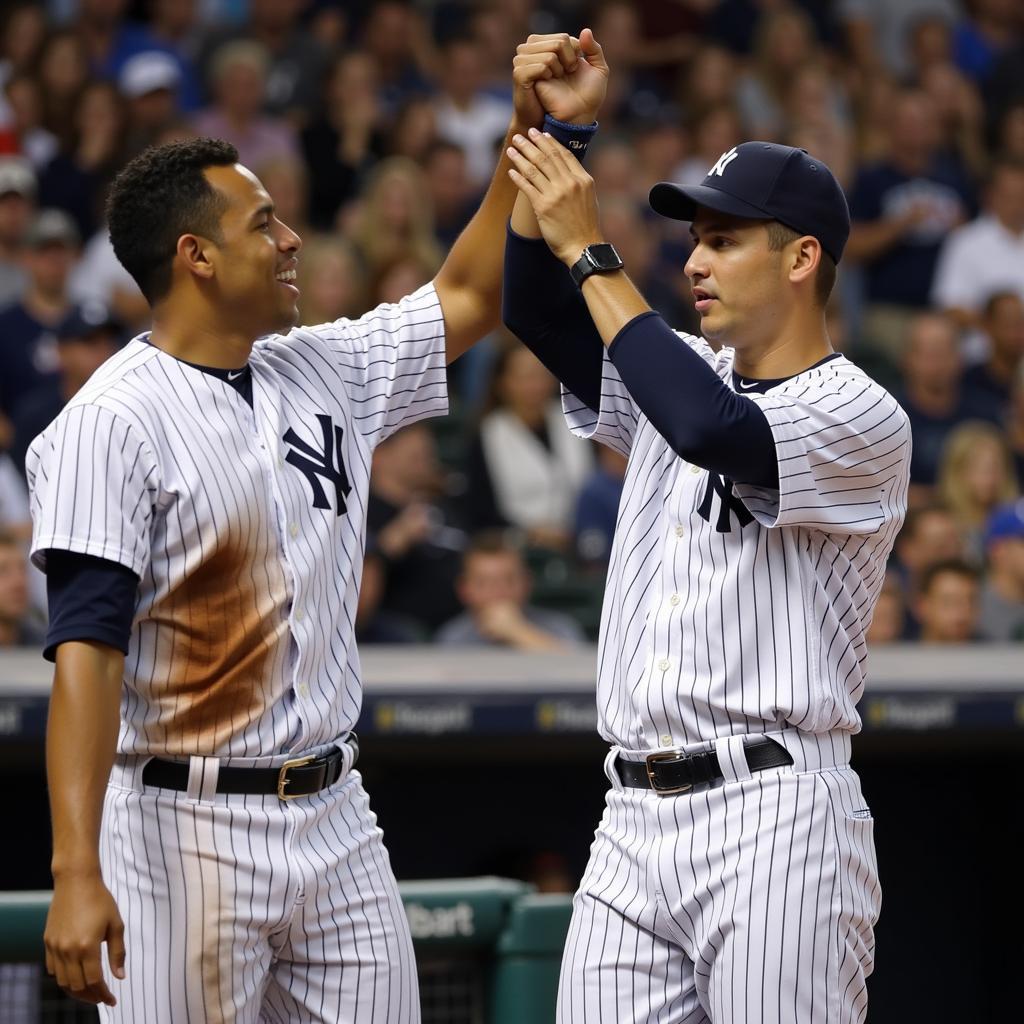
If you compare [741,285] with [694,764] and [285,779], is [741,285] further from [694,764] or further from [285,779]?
[285,779]

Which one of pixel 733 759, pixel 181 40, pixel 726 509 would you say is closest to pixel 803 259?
pixel 726 509

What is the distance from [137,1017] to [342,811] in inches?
16.1

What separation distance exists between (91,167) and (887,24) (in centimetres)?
543

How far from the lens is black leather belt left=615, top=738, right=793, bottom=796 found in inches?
97.8

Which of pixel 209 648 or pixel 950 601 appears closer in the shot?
pixel 209 648

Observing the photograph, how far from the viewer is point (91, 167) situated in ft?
24.2

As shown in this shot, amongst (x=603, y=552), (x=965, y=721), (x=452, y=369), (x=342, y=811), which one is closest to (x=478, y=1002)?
(x=342, y=811)

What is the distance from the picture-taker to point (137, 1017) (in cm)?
247

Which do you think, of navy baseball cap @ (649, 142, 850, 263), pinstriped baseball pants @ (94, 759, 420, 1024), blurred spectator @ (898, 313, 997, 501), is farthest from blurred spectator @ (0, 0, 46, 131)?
pinstriped baseball pants @ (94, 759, 420, 1024)

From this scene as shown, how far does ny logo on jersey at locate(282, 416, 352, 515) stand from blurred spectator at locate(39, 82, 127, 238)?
16.1ft

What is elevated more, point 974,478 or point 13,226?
point 13,226

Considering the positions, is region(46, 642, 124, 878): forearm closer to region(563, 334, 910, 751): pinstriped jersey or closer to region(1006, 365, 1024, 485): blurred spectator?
region(563, 334, 910, 751): pinstriped jersey

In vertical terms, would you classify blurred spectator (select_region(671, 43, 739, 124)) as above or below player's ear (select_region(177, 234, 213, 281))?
above

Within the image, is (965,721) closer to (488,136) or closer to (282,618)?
(282,618)
